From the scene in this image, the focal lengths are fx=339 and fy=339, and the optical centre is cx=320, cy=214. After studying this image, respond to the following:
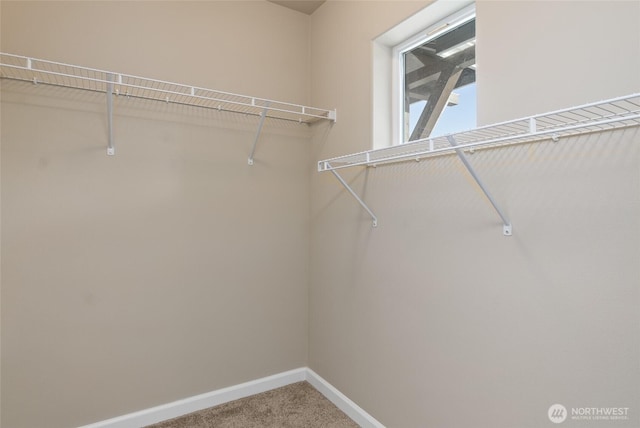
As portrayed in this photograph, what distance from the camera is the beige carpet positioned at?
191 cm

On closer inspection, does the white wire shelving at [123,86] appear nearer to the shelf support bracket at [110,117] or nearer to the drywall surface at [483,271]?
the shelf support bracket at [110,117]

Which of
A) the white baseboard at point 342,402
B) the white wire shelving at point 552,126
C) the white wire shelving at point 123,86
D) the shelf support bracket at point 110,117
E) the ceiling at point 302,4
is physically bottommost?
the white baseboard at point 342,402

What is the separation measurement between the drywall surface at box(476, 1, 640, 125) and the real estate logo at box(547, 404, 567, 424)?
975 mm

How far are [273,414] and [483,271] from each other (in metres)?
1.49

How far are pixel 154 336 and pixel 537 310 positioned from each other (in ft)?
6.25

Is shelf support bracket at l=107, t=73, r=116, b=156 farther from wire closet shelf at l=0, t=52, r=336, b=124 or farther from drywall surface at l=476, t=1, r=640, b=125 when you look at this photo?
drywall surface at l=476, t=1, r=640, b=125

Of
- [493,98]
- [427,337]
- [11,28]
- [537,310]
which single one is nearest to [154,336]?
[427,337]

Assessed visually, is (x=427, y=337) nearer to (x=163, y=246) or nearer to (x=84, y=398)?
(x=163, y=246)

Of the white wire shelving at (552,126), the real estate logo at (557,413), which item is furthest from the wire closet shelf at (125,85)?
the real estate logo at (557,413)

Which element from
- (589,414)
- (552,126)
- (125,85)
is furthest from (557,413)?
(125,85)

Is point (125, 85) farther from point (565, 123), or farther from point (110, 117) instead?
point (565, 123)

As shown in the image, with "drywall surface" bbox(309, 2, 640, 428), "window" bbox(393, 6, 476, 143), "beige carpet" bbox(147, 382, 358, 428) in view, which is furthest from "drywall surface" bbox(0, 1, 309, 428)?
"window" bbox(393, 6, 476, 143)

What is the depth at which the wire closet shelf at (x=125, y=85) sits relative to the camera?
61.6 inches

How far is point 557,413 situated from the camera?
1.11m
